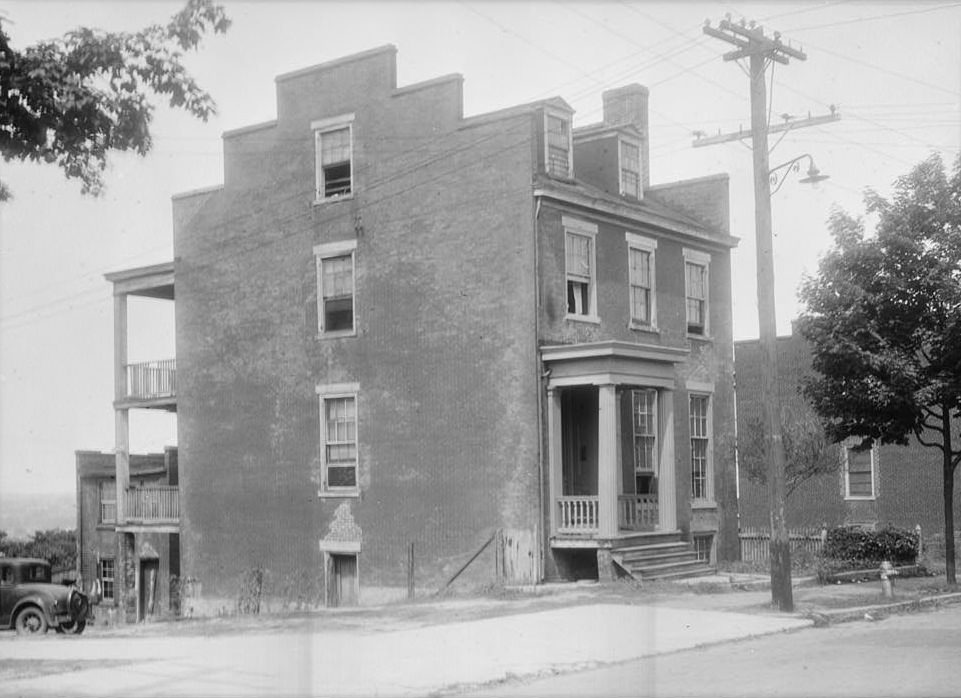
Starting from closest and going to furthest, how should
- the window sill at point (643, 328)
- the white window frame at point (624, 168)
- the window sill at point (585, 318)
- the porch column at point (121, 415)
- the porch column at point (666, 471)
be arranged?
the window sill at point (585, 318)
the porch column at point (666, 471)
the window sill at point (643, 328)
the white window frame at point (624, 168)
the porch column at point (121, 415)

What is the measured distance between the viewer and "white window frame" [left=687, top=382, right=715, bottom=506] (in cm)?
3092

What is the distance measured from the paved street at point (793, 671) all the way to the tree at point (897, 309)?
7553 mm

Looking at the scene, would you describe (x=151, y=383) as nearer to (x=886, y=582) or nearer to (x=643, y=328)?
(x=643, y=328)

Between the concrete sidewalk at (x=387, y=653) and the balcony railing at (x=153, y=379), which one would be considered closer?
the concrete sidewalk at (x=387, y=653)

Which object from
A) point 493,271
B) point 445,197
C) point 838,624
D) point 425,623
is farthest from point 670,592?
point 445,197

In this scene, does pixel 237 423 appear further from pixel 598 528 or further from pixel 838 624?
pixel 838 624

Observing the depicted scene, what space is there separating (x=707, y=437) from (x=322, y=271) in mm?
10536

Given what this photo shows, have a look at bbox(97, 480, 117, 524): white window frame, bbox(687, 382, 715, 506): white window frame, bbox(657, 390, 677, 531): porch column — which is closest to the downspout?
bbox(657, 390, 677, 531): porch column

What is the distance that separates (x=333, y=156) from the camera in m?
29.2

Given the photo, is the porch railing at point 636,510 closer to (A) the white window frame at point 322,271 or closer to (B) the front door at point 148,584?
(A) the white window frame at point 322,271

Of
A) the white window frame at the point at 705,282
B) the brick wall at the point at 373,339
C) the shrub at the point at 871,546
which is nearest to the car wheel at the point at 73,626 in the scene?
the brick wall at the point at 373,339

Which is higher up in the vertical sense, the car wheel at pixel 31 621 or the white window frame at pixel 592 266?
the white window frame at pixel 592 266

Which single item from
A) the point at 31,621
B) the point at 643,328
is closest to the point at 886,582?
the point at 643,328

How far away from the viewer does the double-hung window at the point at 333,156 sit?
1141 inches
